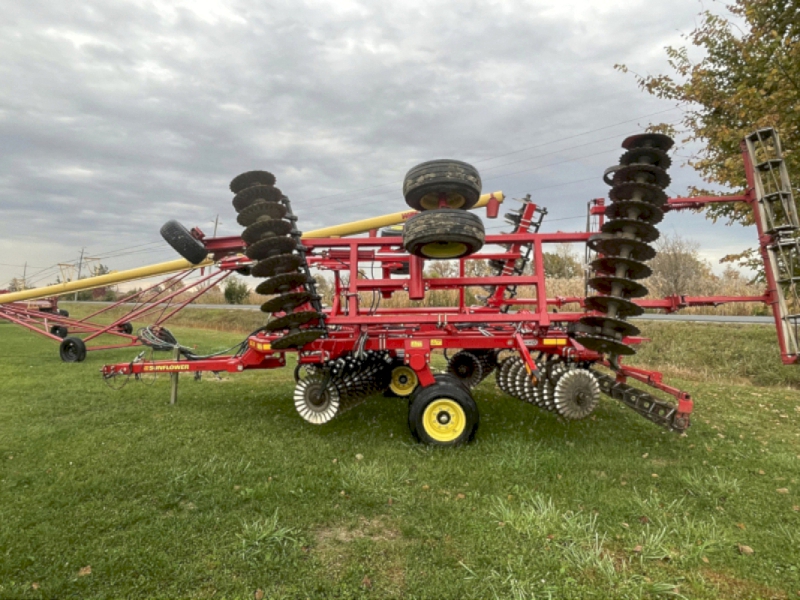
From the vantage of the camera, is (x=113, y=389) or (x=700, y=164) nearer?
(x=113, y=389)

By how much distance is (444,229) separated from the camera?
4.23m

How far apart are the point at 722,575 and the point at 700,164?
29.8 feet

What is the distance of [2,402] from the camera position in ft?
20.8

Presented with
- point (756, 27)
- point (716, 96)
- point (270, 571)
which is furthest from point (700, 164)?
point (270, 571)

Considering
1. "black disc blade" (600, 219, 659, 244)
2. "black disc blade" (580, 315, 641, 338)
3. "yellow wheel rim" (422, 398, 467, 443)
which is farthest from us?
"yellow wheel rim" (422, 398, 467, 443)

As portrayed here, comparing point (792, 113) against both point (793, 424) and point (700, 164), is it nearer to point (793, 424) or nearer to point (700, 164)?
point (700, 164)

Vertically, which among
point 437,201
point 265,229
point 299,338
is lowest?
point 299,338

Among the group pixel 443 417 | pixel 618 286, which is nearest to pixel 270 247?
pixel 443 417

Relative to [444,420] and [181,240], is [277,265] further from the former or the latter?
[444,420]

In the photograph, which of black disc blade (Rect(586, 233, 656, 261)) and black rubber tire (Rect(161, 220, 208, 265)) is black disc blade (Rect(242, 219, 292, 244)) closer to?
black rubber tire (Rect(161, 220, 208, 265))

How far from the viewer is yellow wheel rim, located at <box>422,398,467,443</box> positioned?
4582mm

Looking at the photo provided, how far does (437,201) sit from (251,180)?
6.20 feet

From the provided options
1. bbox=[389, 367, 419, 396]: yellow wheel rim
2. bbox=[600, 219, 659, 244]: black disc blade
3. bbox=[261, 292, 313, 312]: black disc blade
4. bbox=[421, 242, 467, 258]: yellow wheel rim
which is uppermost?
bbox=[600, 219, 659, 244]: black disc blade

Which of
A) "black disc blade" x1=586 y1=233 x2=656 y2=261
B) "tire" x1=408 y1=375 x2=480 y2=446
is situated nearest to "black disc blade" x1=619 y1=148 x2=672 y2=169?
"black disc blade" x1=586 y1=233 x2=656 y2=261
